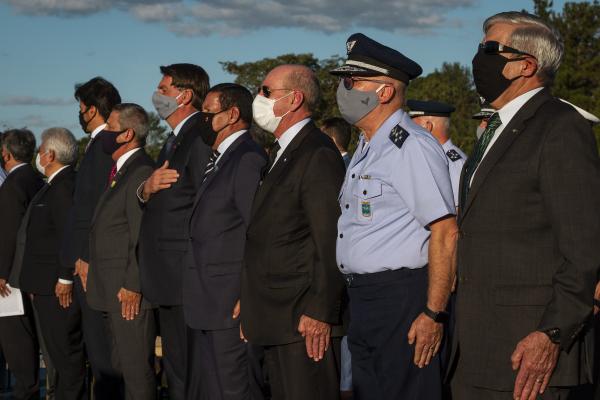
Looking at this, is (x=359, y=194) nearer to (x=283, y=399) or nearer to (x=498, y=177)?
(x=498, y=177)

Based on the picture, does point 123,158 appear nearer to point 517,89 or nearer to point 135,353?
point 135,353

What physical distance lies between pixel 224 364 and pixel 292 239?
1.19 m

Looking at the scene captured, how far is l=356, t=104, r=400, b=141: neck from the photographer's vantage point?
4.58m

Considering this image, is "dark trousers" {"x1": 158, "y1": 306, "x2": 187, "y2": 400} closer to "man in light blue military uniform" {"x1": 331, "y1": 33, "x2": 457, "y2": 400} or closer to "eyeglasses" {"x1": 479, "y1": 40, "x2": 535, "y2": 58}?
"man in light blue military uniform" {"x1": 331, "y1": 33, "x2": 457, "y2": 400}

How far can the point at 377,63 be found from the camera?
4.60 meters

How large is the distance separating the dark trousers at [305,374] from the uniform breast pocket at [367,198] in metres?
0.97

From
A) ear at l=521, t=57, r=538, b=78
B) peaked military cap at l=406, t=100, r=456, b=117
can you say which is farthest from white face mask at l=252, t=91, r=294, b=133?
peaked military cap at l=406, t=100, r=456, b=117

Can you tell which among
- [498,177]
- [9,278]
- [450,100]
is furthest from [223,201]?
[450,100]

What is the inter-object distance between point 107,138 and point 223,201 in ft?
5.98

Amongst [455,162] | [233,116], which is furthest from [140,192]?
[455,162]

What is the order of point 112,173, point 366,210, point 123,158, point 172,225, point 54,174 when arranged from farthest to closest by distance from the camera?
point 54,174, point 112,173, point 123,158, point 172,225, point 366,210

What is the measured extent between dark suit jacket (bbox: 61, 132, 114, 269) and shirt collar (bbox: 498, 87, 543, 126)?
428 centimetres

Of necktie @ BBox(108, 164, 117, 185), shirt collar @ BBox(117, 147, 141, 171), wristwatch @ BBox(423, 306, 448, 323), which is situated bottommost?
wristwatch @ BBox(423, 306, 448, 323)

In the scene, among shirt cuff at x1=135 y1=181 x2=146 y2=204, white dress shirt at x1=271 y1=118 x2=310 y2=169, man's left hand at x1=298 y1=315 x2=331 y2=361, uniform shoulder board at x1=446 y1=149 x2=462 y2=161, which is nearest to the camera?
man's left hand at x1=298 y1=315 x2=331 y2=361
